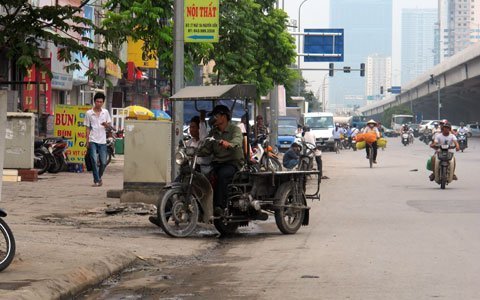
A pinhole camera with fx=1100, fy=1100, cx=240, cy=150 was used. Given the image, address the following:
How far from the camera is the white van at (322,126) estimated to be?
6250 centimetres

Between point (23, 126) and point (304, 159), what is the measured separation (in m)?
6.99

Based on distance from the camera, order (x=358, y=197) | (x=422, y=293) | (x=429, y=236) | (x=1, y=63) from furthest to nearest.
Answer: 1. (x=1, y=63)
2. (x=358, y=197)
3. (x=429, y=236)
4. (x=422, y=293)

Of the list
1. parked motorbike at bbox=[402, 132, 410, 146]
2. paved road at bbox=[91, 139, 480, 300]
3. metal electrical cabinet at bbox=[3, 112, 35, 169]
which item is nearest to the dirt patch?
paved road at bbox=[91, 139, 480, 300]

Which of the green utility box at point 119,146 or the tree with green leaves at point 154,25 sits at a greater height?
the tree with green leaves at point 154,25

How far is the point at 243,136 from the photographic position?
1442 centimetres

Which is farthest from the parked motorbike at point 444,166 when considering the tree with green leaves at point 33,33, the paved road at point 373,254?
the tree with green leaves at point 33,33

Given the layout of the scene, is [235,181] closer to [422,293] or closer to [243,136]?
[243,136]

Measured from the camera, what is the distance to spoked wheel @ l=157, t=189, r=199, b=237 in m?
13.5

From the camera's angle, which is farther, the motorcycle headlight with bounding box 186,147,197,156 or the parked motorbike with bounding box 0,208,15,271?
the motorcycle headlight with bounding box 186,147,197,156

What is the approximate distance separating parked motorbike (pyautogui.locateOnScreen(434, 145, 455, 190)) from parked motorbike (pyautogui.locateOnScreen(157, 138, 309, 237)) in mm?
10479

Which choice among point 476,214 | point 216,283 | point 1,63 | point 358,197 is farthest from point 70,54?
point 1,63

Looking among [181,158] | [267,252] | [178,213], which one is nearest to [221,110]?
[181,158]

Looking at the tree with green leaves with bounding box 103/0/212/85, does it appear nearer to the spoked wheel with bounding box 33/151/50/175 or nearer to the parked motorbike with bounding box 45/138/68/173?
the spoked wheel with bounding box 33/151/50/175

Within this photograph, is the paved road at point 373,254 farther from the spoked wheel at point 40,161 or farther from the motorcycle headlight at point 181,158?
the spoked wheel at point 40,161
